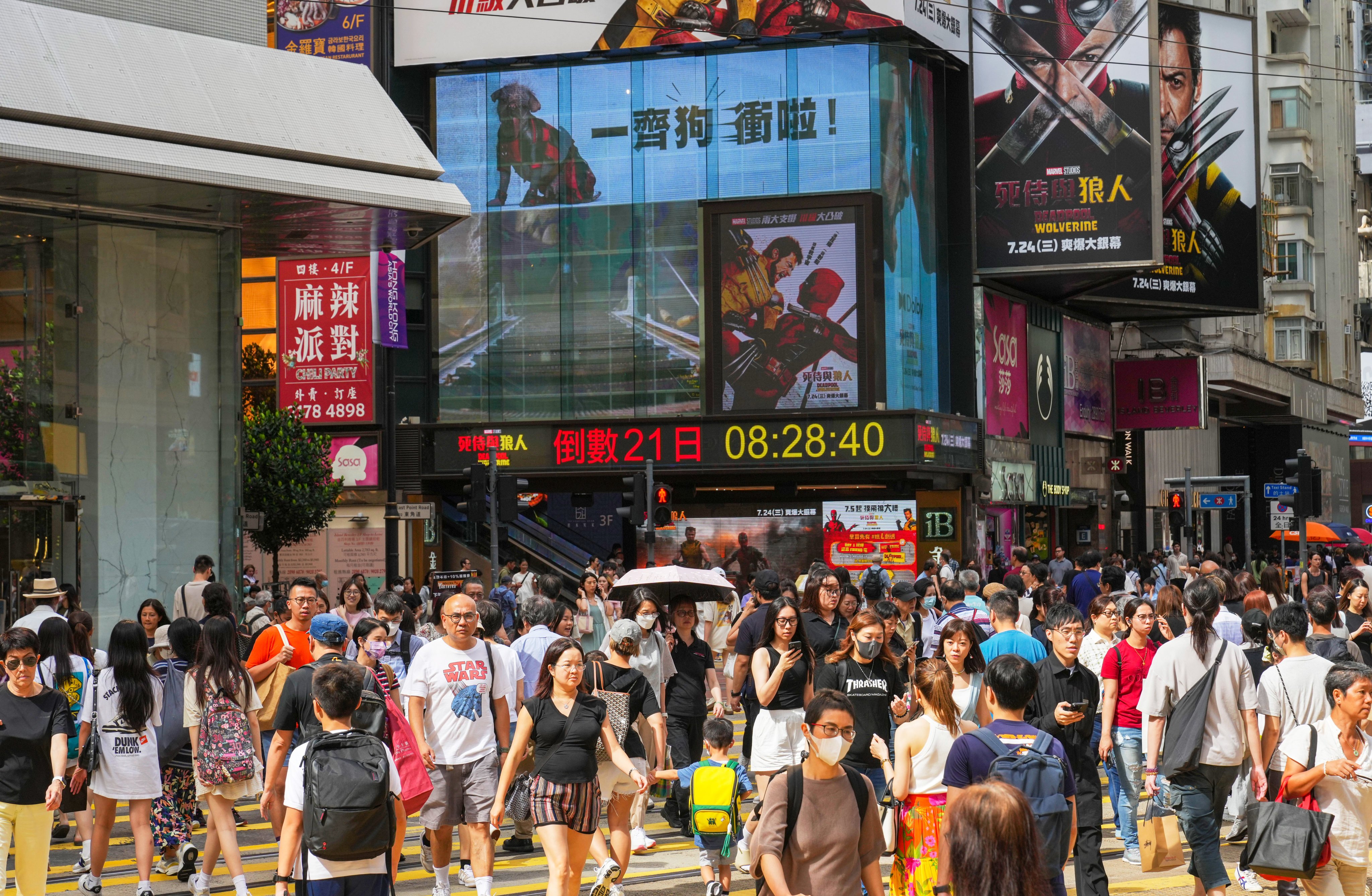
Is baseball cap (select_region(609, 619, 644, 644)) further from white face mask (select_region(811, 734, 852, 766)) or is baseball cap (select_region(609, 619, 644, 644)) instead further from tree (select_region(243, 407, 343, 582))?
tree (select_region(243, 407, 343, 582))

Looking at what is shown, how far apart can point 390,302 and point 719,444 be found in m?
8.17

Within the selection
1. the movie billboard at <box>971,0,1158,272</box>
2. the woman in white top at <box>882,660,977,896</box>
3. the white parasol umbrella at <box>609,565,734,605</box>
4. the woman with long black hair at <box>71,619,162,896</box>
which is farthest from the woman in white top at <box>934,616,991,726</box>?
the movie billboard at <box>971,0,1158,272</box>

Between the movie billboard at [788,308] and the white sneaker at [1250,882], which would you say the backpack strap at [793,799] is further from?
the movie billboard at [788,308]

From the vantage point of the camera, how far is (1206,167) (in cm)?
4334

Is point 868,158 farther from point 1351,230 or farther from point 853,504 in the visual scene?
point 1351,230

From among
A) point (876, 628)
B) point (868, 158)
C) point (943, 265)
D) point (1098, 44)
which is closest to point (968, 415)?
point (943, 265)

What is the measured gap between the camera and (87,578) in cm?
1521

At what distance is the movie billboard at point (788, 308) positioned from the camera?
118 feet

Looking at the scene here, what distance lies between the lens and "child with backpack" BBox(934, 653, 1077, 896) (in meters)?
6.33

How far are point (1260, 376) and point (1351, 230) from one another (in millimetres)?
18916

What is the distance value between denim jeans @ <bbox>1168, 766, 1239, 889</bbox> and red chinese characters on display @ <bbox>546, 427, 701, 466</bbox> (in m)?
28.4

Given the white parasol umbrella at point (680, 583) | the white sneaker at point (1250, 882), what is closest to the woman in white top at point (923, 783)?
the white sneaker at point (1250, 882)

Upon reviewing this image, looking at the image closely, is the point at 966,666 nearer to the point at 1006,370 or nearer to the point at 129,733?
the point at 129,733

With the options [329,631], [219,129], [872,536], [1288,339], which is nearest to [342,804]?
[329,631]
